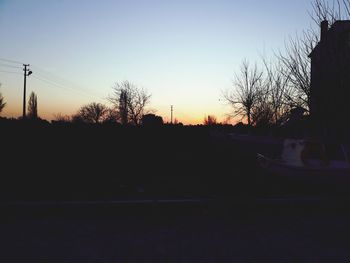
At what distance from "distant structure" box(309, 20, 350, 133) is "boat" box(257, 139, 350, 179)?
2242 millimetres

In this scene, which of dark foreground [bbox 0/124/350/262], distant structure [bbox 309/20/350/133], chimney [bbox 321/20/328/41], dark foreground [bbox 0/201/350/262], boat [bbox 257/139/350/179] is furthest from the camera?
chimney [bbox 321/20/328/41]

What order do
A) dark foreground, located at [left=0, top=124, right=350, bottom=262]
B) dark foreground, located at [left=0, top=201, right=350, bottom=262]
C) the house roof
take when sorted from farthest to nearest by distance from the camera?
the house roof, dark foreground, located at [left=0, top=124, right=350, bottom=262], dark foreground, located at [left=0, top=201, right=350, bottom=262]

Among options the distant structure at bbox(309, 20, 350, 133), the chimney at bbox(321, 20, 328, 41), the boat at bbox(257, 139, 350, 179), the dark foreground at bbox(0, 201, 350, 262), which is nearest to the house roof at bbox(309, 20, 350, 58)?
the distant structure at bbox(309, 20, 350, 133)

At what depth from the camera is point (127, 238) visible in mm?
5223

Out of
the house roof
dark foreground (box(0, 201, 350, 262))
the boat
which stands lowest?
dark foreground (box(0, 201, 350, 262))

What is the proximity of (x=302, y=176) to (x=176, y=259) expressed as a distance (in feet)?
23.1

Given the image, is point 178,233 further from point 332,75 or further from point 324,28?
point 324,28

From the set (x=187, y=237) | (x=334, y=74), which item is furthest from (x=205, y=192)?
(x=334, y=74)

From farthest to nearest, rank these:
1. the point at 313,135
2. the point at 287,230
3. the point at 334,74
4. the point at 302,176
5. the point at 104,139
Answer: the point at 313,135
the point at 104,139
the point at 334,74
the point at 302,176
the point at 287,230

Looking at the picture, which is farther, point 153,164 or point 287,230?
point 153,164

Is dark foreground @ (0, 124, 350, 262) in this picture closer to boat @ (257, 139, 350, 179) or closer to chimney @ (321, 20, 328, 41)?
boat @ (257, 139, 350, 179)

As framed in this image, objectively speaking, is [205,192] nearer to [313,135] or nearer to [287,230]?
[287,230]

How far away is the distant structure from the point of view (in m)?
11.7

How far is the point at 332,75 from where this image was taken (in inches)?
471
